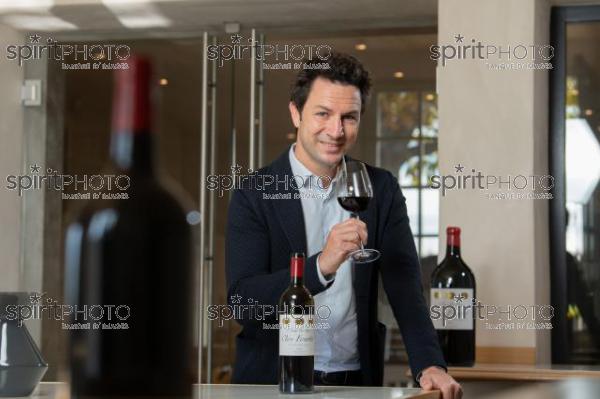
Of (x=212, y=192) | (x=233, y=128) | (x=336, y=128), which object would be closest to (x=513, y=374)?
(x=336, y=128)

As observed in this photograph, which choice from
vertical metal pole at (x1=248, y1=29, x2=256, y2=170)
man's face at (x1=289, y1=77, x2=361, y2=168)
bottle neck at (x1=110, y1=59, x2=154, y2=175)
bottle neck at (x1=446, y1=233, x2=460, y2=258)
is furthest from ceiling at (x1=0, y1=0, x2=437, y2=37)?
bottle neck at (x1=110, y1=59, x2=154, y2=175)

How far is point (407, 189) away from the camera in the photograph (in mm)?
9008

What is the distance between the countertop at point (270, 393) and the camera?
1848 millimetres

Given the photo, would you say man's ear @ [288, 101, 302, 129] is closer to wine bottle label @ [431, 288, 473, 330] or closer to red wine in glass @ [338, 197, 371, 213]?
red wine in glass @ [338, 197, 371, 213]

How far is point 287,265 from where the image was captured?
98.0 inches

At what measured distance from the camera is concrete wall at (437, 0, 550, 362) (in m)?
4.14

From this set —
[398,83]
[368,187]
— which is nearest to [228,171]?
[398,83]

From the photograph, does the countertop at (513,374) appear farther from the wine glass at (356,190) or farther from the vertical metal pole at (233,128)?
the vertical metal pole at (233,128)

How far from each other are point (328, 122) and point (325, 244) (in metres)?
0.34

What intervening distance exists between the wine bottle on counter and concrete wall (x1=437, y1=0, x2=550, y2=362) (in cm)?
39

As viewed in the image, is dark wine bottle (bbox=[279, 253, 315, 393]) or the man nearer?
dark wine bottle (bbox=[279, 253, 315, 393])

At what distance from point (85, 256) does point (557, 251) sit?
13.8ft

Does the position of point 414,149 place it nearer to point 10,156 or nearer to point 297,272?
point 10,156

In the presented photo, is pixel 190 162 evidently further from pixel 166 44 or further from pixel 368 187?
pixel 368 187
